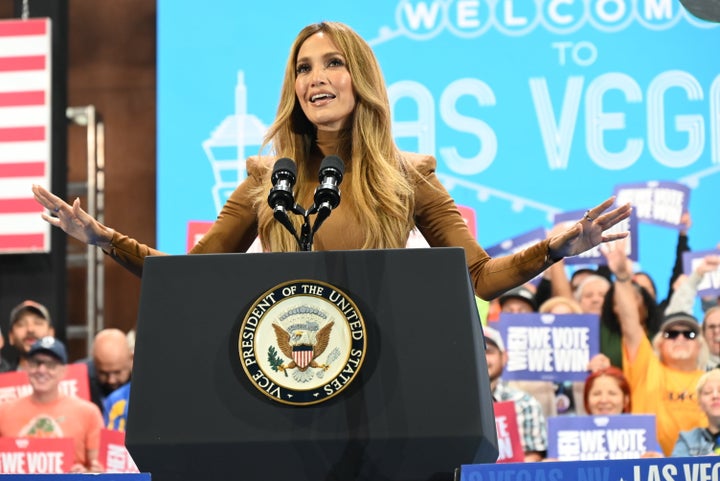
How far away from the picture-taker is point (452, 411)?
1.73 meters

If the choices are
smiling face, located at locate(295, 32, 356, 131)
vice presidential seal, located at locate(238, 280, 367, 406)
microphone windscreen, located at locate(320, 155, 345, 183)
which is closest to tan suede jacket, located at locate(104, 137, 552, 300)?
smiling face, located at locate(295, 32, 356, 131)

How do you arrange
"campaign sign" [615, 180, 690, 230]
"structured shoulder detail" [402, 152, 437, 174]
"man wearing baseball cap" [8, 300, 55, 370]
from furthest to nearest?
"man wearing baseball cap" [8, 300, 55, 370], "campaign sign" [615, 180, 690, 230], "structured shoulder detail" [402, 152, 437, 174]

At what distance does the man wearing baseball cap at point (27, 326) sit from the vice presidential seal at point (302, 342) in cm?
479

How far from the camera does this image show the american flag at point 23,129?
6.88 m

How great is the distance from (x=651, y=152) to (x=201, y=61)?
2.62m

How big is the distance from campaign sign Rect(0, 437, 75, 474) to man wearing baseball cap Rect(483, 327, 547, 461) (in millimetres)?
1851

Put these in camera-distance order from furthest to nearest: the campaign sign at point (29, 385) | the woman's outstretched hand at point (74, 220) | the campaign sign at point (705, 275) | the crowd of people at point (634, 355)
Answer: the campaign sign at point (705, 275)
the campaign sign at point (29, 385)
the crowd of people at point (634, 355)
the woman's outstretched hand at point (74, 220)

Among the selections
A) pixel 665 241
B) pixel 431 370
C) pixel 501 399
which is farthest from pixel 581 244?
pixel 665 241

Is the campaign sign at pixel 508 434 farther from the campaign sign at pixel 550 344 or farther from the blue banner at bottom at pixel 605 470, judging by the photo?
the blue banner at bottom at pixel 605 470

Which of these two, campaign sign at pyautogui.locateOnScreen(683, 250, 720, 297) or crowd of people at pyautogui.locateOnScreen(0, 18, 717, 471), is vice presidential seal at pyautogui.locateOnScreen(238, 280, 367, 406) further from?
campaign sign at pyautogui.locateOnScreen(683, 250, 720, 297)

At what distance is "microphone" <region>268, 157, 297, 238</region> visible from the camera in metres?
1.83

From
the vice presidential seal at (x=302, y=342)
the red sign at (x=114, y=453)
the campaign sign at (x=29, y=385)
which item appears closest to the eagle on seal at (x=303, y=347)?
the vice presidential seal at (x=302, y=342)

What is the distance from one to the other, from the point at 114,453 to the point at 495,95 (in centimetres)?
304

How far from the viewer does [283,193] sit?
1.84m
